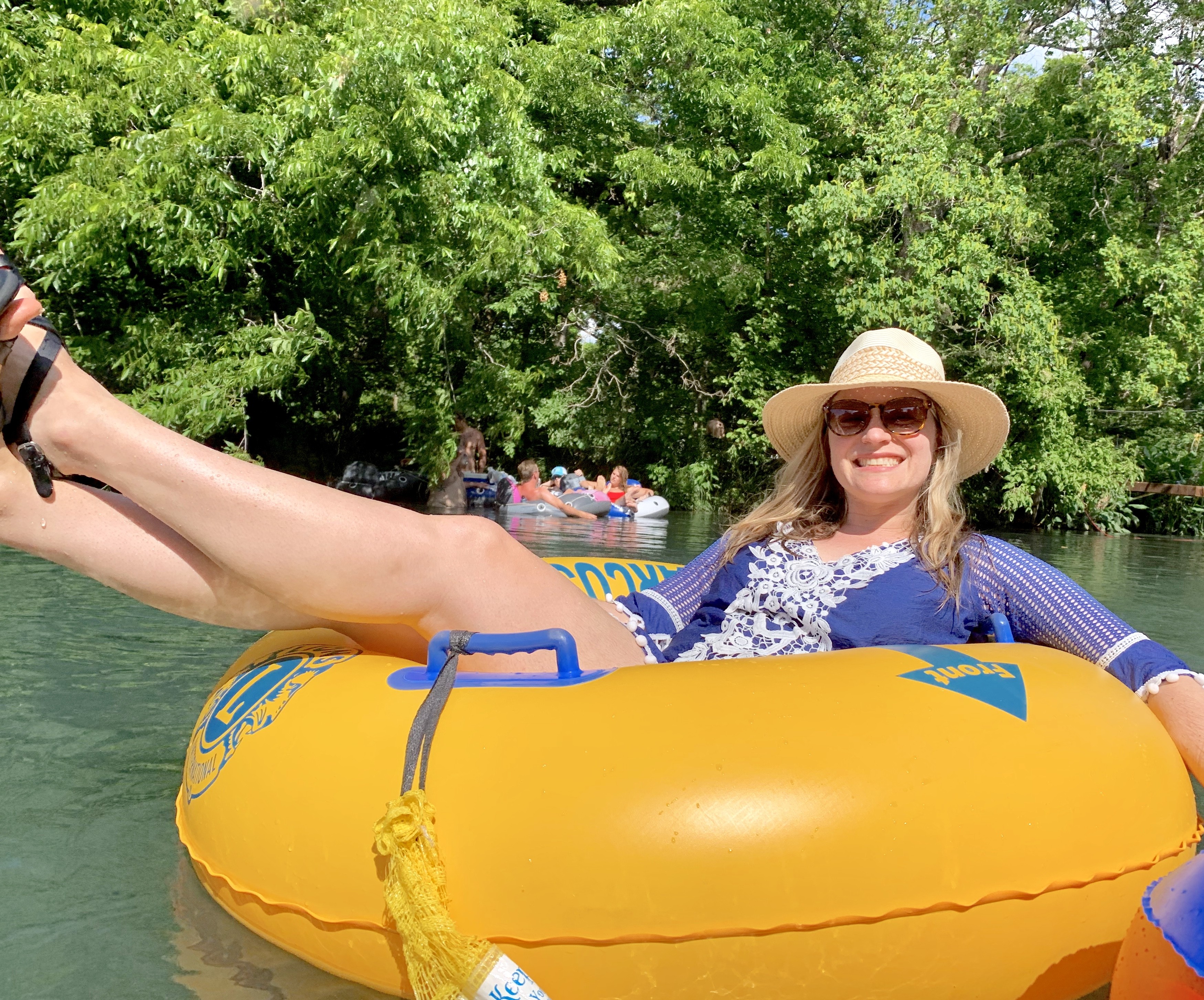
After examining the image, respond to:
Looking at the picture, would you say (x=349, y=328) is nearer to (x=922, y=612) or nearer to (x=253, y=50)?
(x=253, y=50)

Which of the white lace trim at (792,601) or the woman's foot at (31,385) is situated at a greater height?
the woman's foot at (31,385)

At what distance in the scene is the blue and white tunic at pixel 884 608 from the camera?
221 centimetres

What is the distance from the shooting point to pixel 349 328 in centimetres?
1215

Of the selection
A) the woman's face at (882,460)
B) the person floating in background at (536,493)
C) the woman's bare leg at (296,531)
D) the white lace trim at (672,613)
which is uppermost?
the woman's face at (882,460)

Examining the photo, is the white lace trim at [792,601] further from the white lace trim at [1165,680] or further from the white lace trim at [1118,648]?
the white lace trim at [1165,680]

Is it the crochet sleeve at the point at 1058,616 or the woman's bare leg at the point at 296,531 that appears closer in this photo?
the woman's bare leg at the point at 296,531

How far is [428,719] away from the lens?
1.71 m

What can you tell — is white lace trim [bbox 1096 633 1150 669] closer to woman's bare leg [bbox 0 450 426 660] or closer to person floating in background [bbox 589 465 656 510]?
woman's bare leg [bbox 0 450 426 660]

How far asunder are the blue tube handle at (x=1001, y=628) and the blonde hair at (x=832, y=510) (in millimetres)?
117

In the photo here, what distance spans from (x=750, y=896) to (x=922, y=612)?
92 cm

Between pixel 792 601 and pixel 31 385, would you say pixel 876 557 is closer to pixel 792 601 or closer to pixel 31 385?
pixel 792 601

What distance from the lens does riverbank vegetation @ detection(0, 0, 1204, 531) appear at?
341 inches

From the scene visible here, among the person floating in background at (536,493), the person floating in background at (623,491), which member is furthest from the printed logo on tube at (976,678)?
the person floating in background at (623,491)

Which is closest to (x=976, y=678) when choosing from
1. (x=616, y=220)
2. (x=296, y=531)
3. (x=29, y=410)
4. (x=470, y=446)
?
(x=296, y=531)
